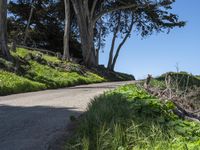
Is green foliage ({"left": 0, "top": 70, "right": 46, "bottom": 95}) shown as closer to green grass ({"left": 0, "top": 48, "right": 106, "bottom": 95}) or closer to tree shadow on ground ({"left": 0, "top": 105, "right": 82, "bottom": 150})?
green grass ({"left": 0, "top": 48, "right": 106, "bottom": 95})

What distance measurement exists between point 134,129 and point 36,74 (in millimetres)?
19085

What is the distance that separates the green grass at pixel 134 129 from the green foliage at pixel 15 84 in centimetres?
1145

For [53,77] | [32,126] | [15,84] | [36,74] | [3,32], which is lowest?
[32,126]

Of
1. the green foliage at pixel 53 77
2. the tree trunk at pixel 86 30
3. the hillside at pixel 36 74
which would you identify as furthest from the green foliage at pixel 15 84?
the tree trunk at pixel 86 30

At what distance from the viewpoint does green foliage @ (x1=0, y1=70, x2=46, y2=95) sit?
2083 cm

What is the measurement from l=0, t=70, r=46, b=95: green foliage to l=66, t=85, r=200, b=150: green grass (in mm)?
11445

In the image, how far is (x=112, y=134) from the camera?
7.43 m

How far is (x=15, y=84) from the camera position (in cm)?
A: 2180

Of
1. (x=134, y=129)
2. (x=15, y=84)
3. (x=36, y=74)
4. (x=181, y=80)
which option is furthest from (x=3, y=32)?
Result: (x=134, y=129)

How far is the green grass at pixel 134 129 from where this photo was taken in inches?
278

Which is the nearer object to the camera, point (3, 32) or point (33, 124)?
point (33, 124)

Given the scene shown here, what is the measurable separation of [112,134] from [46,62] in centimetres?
2457

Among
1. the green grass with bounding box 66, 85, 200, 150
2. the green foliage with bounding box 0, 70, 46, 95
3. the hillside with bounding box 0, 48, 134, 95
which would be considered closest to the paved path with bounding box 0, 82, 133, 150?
the green grass with bounding box 66, 85, 200, 150

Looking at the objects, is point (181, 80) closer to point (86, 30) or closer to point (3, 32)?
point (3, 32)
